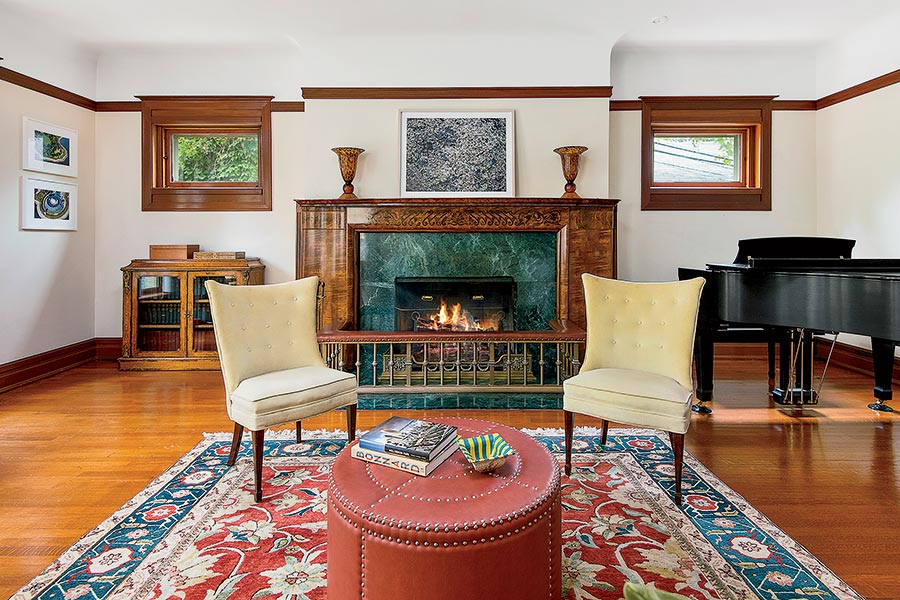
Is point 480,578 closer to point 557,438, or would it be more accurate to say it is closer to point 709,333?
point 557,438

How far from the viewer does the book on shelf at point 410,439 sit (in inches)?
70.3

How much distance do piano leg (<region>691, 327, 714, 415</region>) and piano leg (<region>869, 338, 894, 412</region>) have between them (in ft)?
3.74

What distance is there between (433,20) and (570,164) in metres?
1.68

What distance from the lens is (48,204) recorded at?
15.8ft

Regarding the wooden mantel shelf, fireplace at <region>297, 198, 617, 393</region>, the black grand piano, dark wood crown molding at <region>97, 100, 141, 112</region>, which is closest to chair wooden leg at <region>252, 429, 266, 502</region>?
fireplace at <region>297, 198, 617, 393</region>

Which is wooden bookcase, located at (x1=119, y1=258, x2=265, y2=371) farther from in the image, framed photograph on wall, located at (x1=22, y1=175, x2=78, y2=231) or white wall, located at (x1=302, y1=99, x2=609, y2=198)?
white wall, located at (x1=302, y1=99, x2=609, y2=198)

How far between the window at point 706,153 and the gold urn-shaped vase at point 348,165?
2.79 metres

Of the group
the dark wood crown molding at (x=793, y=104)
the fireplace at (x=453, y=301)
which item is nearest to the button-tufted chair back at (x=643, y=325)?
the fireplace at (x=453, y=301)

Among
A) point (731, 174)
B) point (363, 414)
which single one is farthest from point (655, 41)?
point (363, 414)

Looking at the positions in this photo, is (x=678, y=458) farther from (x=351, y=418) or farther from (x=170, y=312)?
(x=170, y=312)

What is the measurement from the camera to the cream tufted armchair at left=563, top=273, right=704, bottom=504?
8.14 ft

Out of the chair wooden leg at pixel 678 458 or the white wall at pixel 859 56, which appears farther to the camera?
the white wall at pixel 859 56

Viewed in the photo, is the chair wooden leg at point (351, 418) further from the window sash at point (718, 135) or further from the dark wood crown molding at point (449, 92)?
the window sash at point (718, 135)

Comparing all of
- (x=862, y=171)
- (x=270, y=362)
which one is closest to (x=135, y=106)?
(x=270, y=362)
